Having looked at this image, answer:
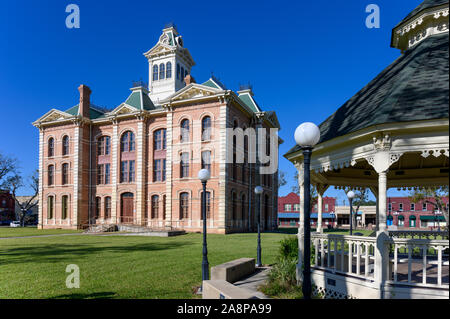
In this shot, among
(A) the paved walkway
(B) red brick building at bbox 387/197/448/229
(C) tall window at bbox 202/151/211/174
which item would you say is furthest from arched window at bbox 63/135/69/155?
(B) red brick building at bbox 387/197/448/229

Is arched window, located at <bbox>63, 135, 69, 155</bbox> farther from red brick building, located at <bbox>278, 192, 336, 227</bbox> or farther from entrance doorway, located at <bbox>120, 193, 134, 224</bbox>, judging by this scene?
red brick building, located at <bbox>278, 192, 336, 227</bbox>

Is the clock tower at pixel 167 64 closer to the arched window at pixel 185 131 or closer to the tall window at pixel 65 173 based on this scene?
the arched window at pixel 185 131

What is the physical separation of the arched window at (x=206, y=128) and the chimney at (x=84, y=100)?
17.7 meters

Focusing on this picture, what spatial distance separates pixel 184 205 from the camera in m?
34.3

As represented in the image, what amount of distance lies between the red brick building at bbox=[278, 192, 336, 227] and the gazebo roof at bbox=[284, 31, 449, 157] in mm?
70470

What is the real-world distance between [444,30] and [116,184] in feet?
120

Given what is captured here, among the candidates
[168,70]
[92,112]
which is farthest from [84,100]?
[168,70]

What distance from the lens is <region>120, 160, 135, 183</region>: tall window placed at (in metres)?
38.6

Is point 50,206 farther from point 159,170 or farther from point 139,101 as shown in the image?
point 139,101

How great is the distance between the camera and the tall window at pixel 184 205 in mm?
34125

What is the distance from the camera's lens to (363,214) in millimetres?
77938

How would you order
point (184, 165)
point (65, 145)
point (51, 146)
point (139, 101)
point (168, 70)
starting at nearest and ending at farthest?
point (184, 165), point (139, 101), point (65, 145), point (51, 146), point (168, 70)

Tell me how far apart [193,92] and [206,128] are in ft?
13.7
